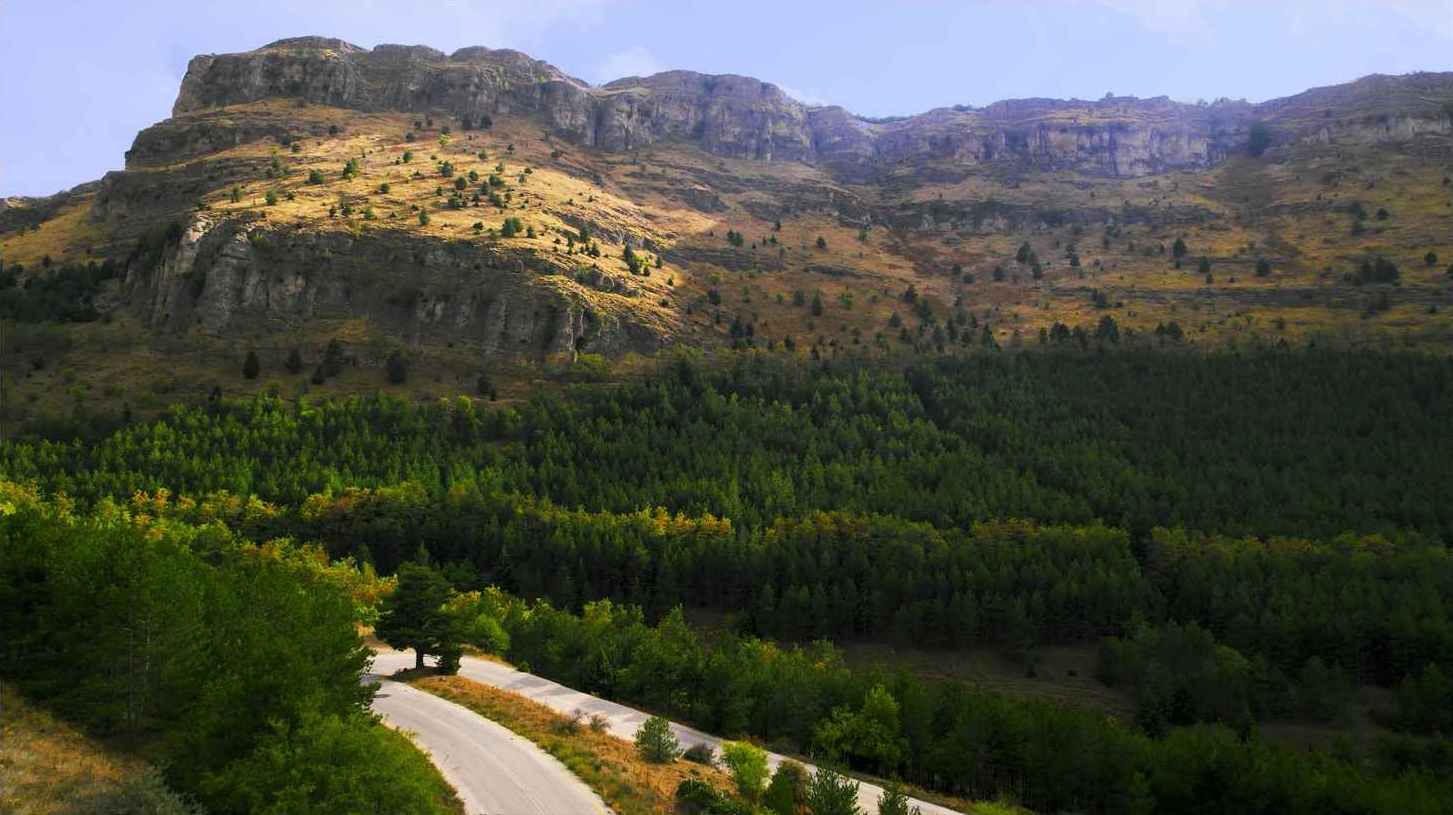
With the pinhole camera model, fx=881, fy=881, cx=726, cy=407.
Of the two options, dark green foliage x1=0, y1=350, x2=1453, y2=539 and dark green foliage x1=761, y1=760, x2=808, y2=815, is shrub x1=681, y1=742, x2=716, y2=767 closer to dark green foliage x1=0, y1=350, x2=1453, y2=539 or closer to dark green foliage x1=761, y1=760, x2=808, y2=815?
dark green foliage x1=761, y1=760, x2=808, y2=815

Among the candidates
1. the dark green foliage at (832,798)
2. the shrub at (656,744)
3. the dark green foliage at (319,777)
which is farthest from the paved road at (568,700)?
the dark green foliage at (319,777)

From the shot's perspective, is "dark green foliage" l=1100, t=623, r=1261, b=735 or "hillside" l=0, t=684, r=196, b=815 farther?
"dark green foliage" l=1100, t=623, r=1261, b=735

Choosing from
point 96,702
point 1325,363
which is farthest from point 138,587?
point 1325,363

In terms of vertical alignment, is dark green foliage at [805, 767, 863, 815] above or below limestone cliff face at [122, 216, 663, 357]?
below

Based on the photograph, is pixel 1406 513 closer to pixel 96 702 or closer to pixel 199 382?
pixel 96 702

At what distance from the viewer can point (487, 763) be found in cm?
3775

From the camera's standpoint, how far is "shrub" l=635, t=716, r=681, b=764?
42.0 meters

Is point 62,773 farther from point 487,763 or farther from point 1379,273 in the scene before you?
point 1379,273

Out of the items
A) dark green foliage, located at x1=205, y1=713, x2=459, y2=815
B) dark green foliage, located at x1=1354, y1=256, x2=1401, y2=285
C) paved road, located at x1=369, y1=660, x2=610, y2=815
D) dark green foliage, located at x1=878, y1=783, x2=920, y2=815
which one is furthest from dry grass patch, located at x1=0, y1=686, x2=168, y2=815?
dark green foliage, located at x1=1354, y1=256, x2=1401, y2=285

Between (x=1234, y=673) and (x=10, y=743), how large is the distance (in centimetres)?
8273

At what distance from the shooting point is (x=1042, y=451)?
11981 cm

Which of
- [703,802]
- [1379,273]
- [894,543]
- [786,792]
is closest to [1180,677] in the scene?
[894,543]

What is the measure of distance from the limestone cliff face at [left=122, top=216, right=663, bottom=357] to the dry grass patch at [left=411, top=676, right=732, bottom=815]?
102292 millimetres

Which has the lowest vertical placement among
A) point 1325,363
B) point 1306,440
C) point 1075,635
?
point 1075,635
